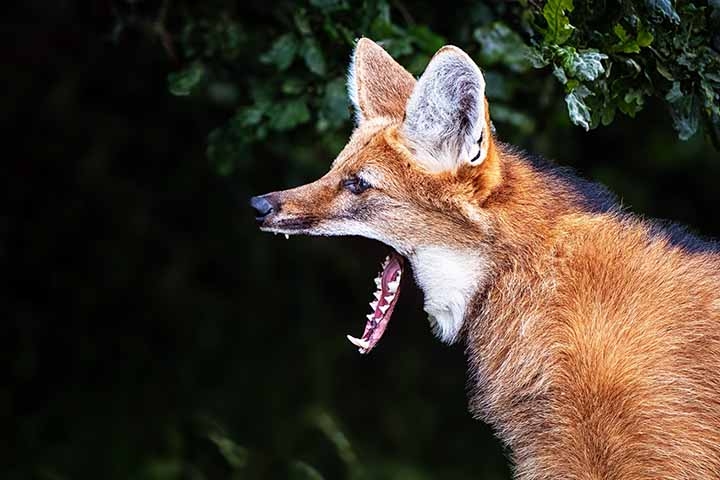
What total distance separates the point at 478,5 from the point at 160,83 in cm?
246

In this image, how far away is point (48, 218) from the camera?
6719 millimetres

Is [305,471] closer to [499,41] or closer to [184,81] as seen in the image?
[184,81]

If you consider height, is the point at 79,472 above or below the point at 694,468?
below

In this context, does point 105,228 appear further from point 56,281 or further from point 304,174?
point 304,174

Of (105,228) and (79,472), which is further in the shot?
(105,228)

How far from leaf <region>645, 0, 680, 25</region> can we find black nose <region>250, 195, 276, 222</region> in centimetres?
107

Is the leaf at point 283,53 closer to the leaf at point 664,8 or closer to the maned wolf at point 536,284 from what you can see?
the maned wolf at point 536,284

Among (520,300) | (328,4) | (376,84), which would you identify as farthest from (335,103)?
(520,300)

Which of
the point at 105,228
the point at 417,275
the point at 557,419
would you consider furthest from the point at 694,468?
the point at 105,228

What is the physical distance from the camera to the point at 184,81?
13.9 ft

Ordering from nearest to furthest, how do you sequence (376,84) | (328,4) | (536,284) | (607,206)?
(536,284) → (607,206) → (376,84) → (328,4)

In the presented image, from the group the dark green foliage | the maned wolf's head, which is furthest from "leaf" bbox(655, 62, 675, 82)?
the maned wolf's head

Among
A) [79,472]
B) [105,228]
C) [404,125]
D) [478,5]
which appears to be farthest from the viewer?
[105,228]

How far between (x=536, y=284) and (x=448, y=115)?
19.0 inches
